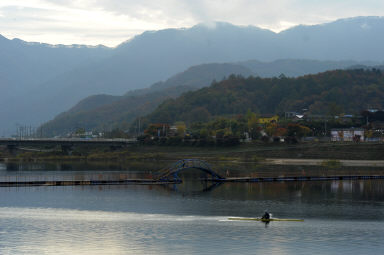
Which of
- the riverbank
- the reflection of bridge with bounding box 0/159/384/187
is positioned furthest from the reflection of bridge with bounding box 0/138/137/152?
the reflection of bridge with bounding box 0/159/384/187

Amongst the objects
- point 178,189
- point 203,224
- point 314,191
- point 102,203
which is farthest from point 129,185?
point 203,224

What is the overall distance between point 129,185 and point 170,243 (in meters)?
43.3

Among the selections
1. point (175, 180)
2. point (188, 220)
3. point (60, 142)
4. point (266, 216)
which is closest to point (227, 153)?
point (60, 142)

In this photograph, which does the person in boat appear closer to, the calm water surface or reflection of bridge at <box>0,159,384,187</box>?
the calm water surface

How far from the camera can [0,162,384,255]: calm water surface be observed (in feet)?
172

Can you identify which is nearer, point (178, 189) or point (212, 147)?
point (178, 189)

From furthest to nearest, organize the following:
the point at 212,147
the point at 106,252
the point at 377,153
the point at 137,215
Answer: the point at 212,147 < the point at 377,153 < the point at 137,215 < the point at 106,252

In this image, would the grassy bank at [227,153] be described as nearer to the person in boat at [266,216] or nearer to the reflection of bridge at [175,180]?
the reflection of bridge at [175,180]

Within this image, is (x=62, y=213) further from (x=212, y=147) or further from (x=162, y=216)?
(x=212, y=147)

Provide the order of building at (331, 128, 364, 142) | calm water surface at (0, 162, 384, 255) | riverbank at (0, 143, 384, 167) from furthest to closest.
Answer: building at (331, 128, 364, 142) < riverbank at (0, 143, 384, 167) < calm water surface at (0, 162, 384, 255)

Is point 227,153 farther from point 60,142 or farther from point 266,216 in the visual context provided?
point 266,216

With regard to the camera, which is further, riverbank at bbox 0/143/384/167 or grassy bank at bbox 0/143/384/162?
grassy bank at bbox 0/143/384/162

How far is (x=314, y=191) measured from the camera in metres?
91.3

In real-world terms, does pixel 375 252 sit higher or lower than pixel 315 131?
lower
